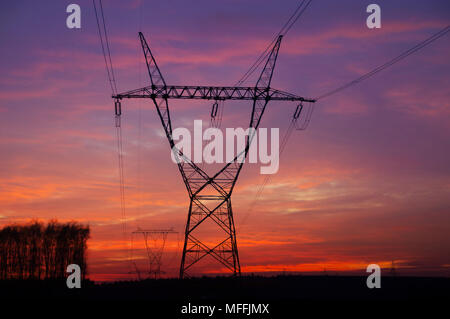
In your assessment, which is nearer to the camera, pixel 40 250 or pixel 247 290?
pixel 247 290

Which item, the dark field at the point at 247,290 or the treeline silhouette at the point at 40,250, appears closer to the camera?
the dark field at the point at 247,290

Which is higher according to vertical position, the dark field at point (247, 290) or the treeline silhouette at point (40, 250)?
the treeline silhouette at point (40, 250)

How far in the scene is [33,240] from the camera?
122 meters

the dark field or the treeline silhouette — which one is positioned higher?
the treeline silhouette

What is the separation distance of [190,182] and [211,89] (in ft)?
27.9

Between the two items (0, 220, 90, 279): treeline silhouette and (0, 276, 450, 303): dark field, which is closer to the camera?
(0, 276, 450, 303): dark field

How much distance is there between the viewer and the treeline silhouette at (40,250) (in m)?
118

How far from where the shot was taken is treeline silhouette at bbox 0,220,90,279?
117562 mm

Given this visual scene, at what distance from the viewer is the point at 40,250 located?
121 meters
